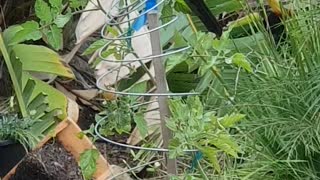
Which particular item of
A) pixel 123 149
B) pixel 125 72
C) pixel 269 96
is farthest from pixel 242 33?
pixel 269 96

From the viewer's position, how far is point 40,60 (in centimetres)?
220

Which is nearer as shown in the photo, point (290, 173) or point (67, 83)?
point (290, 173)

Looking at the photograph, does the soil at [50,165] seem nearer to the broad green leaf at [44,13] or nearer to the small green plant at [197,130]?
the broad green leaf at [44,13]

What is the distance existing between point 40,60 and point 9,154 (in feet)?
1.01

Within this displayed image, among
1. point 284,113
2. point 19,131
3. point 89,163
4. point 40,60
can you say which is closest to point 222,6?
point 40,60

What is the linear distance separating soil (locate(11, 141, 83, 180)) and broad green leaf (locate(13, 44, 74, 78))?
339 mm

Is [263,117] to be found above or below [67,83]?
above

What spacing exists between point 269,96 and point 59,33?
0.43m

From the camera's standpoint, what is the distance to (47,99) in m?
2.15

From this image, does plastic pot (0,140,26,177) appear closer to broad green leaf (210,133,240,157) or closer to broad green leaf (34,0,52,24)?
broad green leaf (34,0,52,24)

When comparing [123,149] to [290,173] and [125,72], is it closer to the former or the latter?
[125,72]

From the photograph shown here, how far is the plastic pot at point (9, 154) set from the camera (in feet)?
6.89

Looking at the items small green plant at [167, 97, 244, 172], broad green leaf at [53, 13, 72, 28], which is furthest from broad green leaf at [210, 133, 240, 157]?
broad green leaf at [53, 13, 72, 28]

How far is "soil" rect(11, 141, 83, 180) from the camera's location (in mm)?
1875
